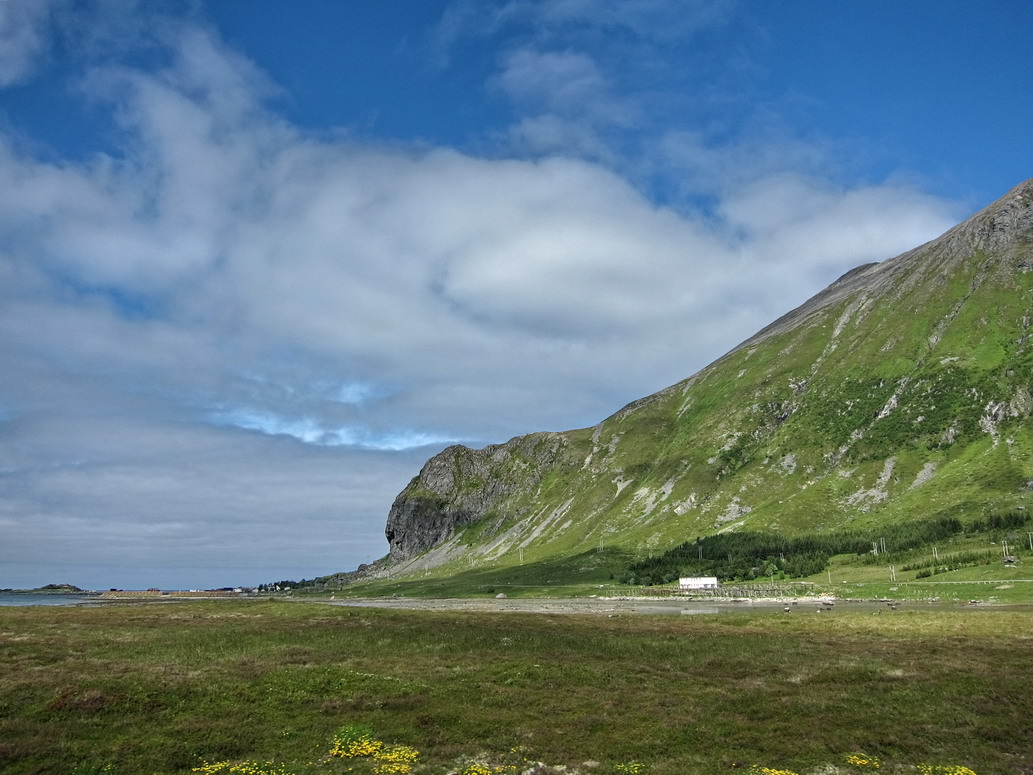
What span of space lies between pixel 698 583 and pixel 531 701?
152m

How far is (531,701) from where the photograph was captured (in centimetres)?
3600

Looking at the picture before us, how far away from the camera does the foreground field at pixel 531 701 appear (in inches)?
1048

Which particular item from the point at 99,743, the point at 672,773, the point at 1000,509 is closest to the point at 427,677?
the point at 99,743

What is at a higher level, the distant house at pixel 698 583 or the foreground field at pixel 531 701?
the foreground field at pixel 531 701

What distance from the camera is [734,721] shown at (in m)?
31.4

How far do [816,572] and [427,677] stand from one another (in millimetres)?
156187

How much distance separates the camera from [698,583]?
176 metres

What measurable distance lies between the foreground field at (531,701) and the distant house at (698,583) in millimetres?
113657

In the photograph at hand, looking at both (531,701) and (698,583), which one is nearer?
(531,701)

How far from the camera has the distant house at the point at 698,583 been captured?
173625 mm

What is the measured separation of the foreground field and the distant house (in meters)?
114

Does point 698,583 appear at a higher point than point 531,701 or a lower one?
lower

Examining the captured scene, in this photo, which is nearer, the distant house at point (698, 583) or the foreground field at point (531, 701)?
the foreground field at point (531, 701)

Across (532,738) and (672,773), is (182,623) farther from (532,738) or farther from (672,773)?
(672,773)
